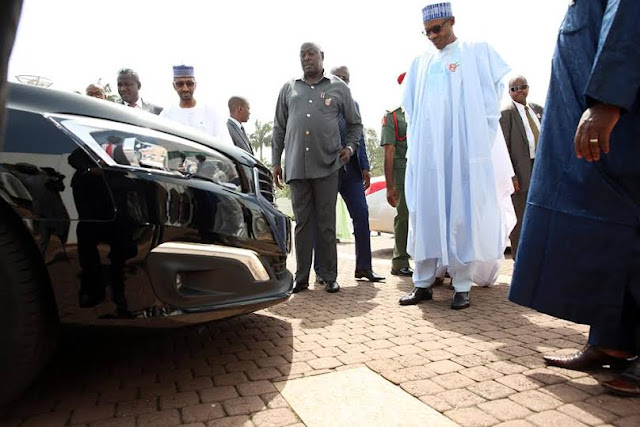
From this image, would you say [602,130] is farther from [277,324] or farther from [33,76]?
[33,76]

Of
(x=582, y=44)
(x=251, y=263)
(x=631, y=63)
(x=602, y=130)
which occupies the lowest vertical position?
(x=251, y=263)

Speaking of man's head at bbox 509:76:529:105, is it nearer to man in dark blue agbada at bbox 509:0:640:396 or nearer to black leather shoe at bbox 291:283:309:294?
black leather shoe at bbox 291:283:309:294

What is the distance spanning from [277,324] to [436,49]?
237 centimetres

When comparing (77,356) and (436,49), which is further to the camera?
(436,49)

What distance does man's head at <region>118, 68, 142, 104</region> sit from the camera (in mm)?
5031

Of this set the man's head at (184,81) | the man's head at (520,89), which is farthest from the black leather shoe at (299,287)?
the man's head at (520,89)

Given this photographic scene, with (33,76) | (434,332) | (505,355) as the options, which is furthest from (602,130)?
(33,76)

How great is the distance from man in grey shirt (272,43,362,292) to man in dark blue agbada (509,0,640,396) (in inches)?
92.5

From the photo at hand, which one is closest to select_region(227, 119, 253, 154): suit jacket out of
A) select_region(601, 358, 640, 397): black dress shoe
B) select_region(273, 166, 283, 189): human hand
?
select_region(273, 166, 283, 189): human hand

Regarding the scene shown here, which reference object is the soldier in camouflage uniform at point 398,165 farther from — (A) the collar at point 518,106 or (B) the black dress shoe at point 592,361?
(B) the black dress shoe at point 592,361

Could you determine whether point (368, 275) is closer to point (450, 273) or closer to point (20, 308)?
point (450, 273)

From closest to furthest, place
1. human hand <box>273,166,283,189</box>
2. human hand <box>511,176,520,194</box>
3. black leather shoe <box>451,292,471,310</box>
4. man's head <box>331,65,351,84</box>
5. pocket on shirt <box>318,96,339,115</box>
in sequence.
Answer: black leather shoe <box>451,292,471,310</box>, pocket on shirt <box>318,96,339,115</box>, human hand <box>273,166,283,189</box>, human hand <box>511,176,520,194</box>, man's head <box>331,65,351,84</box>

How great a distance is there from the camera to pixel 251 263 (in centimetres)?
200

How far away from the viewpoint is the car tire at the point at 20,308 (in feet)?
5.20
